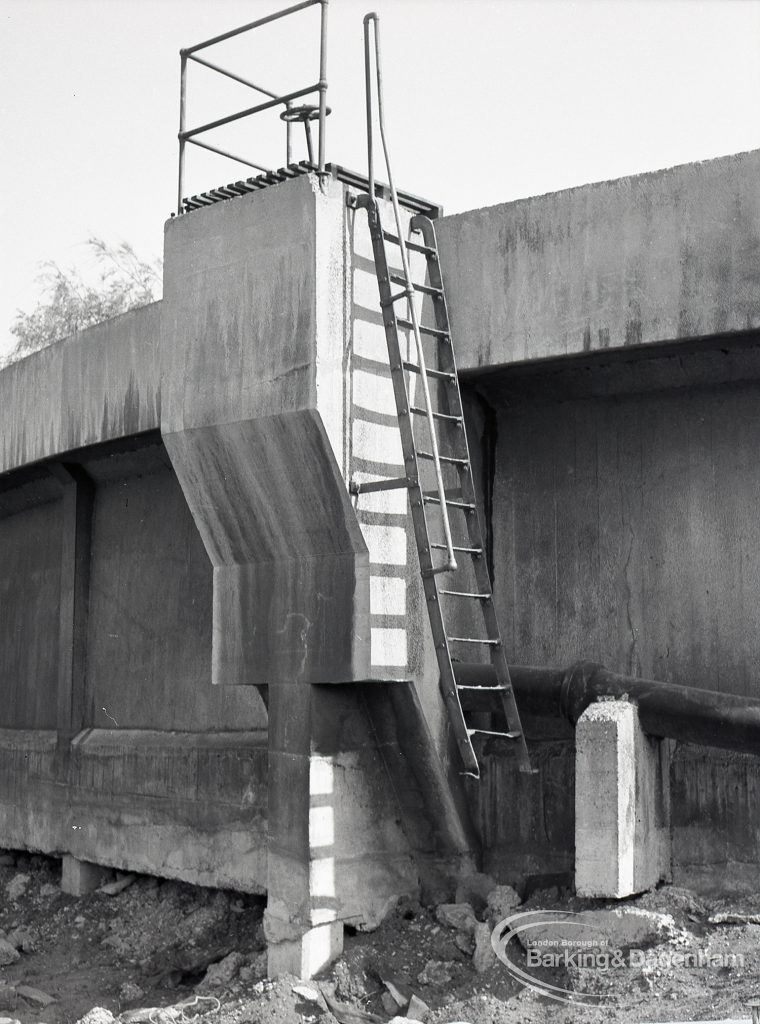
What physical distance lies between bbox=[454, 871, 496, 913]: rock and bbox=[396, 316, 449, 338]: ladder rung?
3646mm

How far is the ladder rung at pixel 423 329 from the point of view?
8517 mm

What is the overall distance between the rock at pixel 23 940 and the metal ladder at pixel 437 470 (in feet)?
14.7

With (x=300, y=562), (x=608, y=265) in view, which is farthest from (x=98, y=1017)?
(x=608, y=265)

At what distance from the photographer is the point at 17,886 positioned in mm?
12273

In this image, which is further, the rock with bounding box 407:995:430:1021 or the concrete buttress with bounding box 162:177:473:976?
the concrete buttress with bounding box 162:177:473:976

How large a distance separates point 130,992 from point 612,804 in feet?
12.7

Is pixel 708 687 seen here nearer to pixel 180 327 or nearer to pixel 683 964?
pixel 683 964

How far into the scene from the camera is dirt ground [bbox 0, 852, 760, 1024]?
22.8 ft

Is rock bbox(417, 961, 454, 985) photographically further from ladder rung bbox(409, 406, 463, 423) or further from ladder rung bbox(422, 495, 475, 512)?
ladder rung bbox(409, 406, 463, 423)

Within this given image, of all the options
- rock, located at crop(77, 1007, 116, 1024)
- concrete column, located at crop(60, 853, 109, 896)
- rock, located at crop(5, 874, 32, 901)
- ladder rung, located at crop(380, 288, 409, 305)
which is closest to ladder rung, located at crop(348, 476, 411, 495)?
ladder rung, located at crop(380, 288, 409, 305)

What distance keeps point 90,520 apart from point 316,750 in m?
5.00

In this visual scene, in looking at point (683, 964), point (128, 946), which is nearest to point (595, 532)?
point (683, 964)

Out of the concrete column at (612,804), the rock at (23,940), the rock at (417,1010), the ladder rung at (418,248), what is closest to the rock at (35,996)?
the rock at (23,940)

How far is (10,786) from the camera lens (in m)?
12.8
